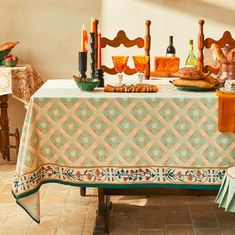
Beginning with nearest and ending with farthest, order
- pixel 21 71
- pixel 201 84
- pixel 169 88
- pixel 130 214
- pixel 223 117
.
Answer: pixel 223 117 → pixel 201 84 → pixel 169 88 → pixel 130 214 → pixel 21 71

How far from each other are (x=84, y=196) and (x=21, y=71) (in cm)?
114

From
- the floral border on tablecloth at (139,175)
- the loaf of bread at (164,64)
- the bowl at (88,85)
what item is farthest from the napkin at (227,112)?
the loaf of bread at (164,64)

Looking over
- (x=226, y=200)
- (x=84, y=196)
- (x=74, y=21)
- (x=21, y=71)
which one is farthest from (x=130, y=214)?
(x=74, y=21)

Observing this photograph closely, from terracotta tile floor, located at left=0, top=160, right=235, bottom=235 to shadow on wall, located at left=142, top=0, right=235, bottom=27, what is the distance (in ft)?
5.29

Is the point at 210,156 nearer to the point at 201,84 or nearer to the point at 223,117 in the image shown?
the point at 223,117

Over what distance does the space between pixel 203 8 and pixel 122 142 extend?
2066 millimetres

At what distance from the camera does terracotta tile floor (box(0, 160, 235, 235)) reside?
270cm

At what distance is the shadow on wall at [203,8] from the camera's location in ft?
13.1

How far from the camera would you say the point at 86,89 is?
2512 mm

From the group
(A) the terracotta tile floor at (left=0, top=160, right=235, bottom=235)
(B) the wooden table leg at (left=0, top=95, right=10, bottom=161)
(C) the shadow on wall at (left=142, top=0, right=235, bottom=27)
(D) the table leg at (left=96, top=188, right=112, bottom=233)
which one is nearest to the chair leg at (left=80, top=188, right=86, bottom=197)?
(A) the terracotta tile floor at (left=0, top=160, right=235, bottom=235)

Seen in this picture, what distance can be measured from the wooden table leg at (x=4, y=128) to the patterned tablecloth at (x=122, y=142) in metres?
1.65

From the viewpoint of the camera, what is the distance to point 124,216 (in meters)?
2.88

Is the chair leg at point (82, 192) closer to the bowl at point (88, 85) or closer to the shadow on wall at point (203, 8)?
the bowl at point (88, 85)

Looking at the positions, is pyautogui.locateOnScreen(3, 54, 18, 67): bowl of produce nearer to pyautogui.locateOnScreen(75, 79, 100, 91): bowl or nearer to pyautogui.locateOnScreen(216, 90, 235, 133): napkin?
pyautogui.locateOnScreen(75, 79, 100, 91): bowl
